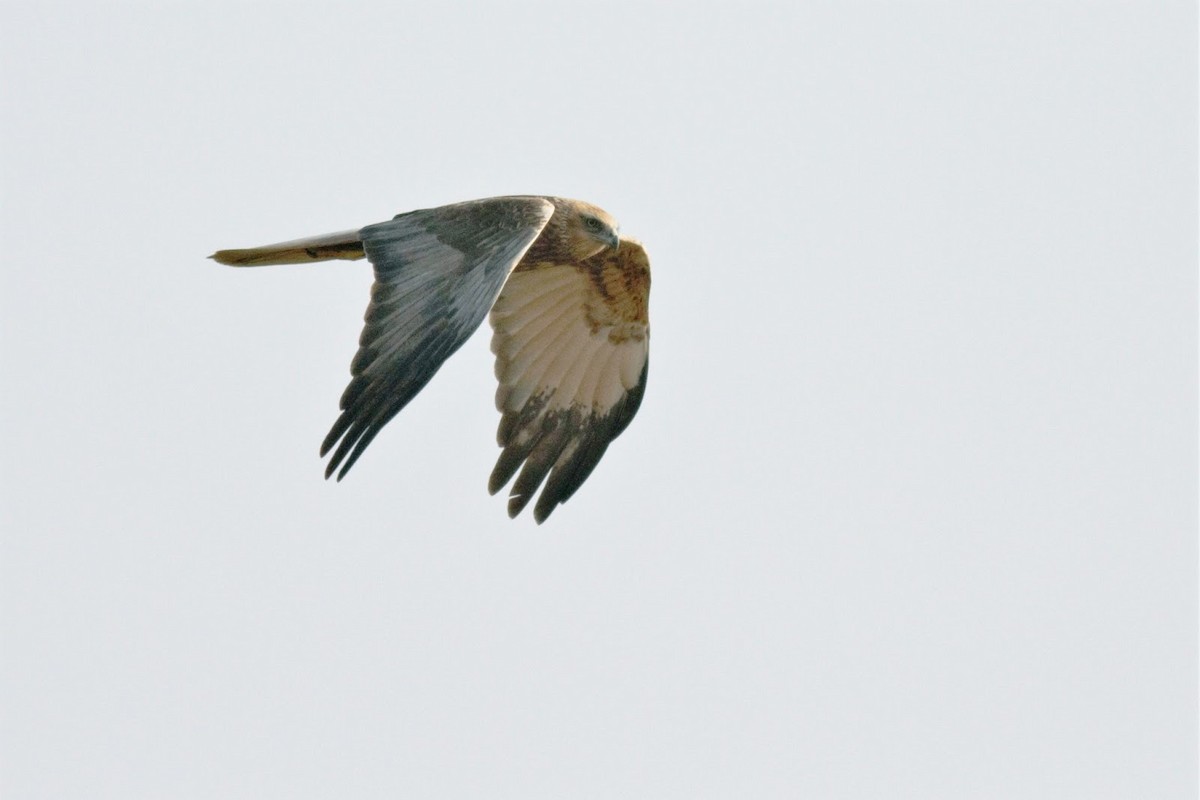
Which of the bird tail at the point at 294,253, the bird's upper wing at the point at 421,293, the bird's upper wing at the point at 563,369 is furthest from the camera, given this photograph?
the bird's upper wing at the point at 563,369

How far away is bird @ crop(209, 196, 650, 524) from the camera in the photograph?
9641 millimetres

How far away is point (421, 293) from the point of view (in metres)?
9.95

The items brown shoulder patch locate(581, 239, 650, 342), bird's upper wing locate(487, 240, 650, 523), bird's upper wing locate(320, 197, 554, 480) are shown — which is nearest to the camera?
bird's upper wing locate(320, 197, 554, 480)

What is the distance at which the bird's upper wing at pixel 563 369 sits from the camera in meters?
11.9

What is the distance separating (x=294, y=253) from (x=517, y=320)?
55.9 inches

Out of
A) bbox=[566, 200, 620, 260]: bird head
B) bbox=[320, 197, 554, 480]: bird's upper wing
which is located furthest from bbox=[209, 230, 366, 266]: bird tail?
bbox=[566, 200, 620, 260]: bird head

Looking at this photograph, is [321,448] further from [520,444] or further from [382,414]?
[520,444]

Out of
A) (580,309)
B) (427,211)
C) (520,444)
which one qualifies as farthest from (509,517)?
(427,211)

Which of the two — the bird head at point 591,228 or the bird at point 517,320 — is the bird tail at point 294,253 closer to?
the bird at point 517,320

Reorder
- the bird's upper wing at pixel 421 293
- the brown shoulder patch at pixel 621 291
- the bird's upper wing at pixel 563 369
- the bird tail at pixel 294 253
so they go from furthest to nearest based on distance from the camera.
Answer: the bird's upper wing at pixel 563 369
the brown shoulder patch at pixel 621 291
the bird tail at pixel 294 253
the bird's upper wing at pixel 421 293

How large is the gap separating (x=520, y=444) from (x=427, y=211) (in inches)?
72.3

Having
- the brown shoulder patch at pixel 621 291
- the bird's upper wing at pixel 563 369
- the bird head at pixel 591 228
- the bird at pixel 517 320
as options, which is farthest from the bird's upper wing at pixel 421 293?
the bird's upper wing at pixel 563 369

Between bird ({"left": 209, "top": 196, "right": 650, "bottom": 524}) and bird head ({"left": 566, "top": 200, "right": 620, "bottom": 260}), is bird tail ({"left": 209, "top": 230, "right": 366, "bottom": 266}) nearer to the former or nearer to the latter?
bird ({"left": 209, "top": 196, "right": 650, "bottom": 524})

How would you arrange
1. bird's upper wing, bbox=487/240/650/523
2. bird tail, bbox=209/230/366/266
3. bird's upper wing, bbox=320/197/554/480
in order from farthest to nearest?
bird's upper wing, bbox=487/240/650/523
bird tail, bbox=209/230/366/266
bird's upper wing, bbox=320/197/554/480
